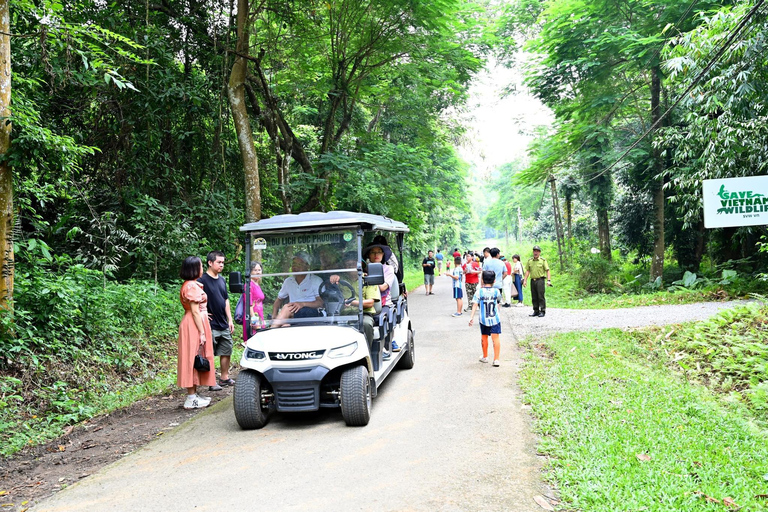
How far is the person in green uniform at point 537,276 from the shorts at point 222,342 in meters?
8.85

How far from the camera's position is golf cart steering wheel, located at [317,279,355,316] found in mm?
7012

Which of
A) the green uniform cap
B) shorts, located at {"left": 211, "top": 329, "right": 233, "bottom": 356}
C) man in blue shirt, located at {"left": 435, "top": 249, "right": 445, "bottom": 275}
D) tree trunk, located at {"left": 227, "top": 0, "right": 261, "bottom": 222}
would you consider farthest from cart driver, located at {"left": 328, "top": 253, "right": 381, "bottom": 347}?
man in blue shirt, located at {"left": 435, "top": 249, "right": 445, "bottom": 275}

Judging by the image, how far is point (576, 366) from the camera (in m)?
8.85

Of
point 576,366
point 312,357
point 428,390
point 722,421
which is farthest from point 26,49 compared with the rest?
point 722,421

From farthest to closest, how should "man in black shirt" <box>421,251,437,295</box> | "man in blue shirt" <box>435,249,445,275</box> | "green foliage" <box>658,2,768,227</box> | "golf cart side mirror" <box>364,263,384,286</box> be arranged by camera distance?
"man in blue shirt" <box>435,249,445,275</box>, "man in black shirt" <box>421,251,437,295</box>, "green foliage" <box>658,2,768,227</box>, "golf cart side mirror" <box>364,263,384,286</box>

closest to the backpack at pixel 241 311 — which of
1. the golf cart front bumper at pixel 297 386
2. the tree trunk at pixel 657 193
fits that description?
the golf cart front bumper at pixel 297 386

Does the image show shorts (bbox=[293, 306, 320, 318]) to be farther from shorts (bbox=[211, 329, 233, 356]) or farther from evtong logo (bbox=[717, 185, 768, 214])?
evtong logo (bbox=[717, 185, 768, 214])

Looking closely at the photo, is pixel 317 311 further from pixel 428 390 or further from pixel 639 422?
pixel 639 422

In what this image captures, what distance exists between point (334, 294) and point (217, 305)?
219cm

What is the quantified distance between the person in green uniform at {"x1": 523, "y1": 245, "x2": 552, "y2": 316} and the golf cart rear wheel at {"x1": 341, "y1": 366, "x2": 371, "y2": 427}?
31.2 ft

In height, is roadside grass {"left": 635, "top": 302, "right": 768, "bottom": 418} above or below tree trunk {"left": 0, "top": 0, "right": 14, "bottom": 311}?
below

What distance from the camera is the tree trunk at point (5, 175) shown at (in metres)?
7.18

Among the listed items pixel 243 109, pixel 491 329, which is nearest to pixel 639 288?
pixel 491 329

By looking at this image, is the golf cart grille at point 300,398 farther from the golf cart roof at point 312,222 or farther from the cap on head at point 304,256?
the golf cart roof at point 312,222
